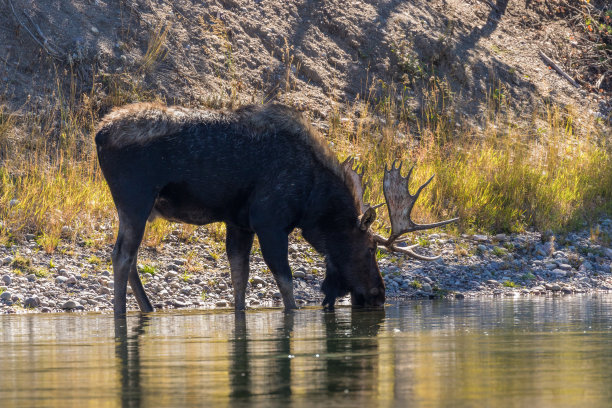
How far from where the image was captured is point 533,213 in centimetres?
1524

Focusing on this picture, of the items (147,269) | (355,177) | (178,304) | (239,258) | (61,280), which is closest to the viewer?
(355,177)

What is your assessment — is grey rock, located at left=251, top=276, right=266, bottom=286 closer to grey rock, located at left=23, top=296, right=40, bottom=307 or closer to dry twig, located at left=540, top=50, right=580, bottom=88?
grey rock, located at left=23, top=296, right=40, bottom=307

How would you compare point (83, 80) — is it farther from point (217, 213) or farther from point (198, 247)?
point (217, 213)

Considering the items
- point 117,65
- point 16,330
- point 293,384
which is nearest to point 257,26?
point 117,65

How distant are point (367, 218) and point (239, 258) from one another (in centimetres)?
154

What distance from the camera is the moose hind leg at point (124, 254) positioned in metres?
9.95

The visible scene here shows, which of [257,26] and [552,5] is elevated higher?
[552,5]

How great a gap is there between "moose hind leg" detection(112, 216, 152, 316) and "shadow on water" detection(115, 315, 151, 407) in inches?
26.0

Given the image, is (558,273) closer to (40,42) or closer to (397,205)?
(397,205)

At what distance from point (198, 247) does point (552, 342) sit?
7203mm

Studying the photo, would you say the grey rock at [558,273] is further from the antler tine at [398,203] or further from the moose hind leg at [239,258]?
the moose hind leg at [239,258]

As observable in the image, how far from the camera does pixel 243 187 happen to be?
1031 cm

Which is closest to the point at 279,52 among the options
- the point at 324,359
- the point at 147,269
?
the point at 147,269

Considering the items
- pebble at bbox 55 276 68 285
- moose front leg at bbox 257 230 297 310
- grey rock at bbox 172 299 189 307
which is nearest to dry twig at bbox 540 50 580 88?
grey rock at bbox 172 299 189 307
